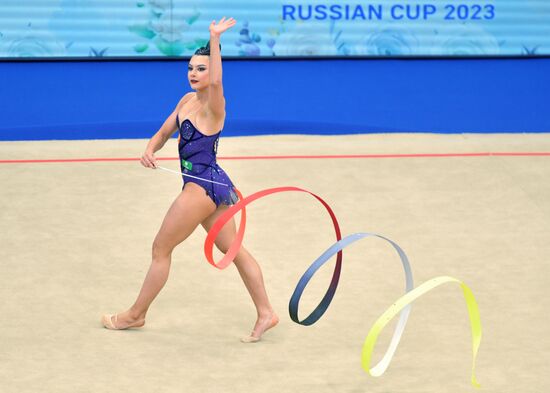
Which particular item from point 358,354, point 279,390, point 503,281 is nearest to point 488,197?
point 503,281

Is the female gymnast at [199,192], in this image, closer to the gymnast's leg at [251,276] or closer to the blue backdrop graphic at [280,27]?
the gymnast's leg at [251,276]

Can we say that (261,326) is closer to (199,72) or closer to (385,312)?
(385,312)

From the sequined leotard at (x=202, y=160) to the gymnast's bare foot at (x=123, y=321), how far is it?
84 cm

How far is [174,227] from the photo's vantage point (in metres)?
6.43

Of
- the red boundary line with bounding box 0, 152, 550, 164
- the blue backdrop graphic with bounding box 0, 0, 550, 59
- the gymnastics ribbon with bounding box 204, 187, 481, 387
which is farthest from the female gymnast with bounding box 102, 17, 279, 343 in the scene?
the blue backdrop graphic with bounding box 0, 0, 550, 59

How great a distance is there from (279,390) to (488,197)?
3837mm

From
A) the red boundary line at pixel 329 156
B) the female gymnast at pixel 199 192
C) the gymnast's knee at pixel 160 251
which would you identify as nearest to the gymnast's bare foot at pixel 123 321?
the female gymnast at pixel 199 192

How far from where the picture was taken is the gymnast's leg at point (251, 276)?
6551 mm

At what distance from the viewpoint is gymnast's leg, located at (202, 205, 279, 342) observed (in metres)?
6.55

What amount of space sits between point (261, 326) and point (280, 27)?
5.05 m

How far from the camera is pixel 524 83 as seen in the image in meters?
11.5

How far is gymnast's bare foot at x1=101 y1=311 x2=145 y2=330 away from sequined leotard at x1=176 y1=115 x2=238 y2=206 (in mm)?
840

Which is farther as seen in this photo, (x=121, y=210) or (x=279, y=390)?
(x=121, y=210)

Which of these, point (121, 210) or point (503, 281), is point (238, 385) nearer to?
point (503, 281)
